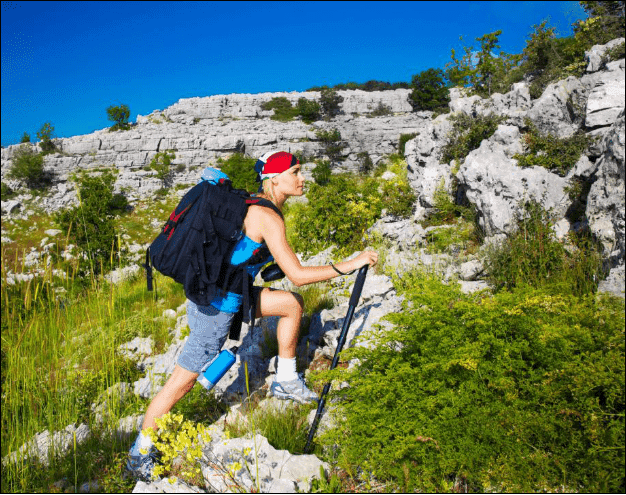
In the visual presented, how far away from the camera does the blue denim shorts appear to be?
2539 millimetres

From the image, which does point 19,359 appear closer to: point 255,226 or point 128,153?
point 255,226

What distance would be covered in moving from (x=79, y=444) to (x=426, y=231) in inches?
184

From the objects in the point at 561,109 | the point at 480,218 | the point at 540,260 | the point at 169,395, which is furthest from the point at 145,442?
the point at 561,109

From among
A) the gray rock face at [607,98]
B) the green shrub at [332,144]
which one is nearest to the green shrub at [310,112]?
the green shrub at [332,144]

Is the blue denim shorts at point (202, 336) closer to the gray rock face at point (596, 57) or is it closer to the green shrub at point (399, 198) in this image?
the green shrub at point (399, 198)

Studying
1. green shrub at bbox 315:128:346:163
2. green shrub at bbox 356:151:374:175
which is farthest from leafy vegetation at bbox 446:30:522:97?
green shrub at bbox 315:128:346:163

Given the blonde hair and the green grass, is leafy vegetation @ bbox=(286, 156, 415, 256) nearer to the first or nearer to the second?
the blonde hair

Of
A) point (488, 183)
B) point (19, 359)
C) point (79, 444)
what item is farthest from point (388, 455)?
point (488, 183)

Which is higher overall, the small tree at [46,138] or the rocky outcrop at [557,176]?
the small tree at [46,138]

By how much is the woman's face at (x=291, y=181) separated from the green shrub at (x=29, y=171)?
59167 mm

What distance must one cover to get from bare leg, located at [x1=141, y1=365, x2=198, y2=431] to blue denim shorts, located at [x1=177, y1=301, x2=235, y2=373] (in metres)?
0.05

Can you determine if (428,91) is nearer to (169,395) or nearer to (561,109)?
(561,109)

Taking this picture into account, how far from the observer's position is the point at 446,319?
2.32 meters

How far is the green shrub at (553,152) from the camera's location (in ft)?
14.6
